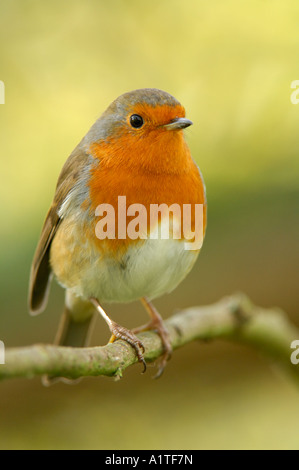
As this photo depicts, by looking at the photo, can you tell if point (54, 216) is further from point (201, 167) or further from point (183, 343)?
point (201, 167)

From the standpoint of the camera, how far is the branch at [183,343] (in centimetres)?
162

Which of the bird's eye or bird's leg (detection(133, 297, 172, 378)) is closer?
the bird's eye

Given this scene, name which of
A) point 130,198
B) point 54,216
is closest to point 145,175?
point 130,198

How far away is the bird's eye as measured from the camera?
10.5 ft

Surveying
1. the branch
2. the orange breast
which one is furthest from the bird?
the branch

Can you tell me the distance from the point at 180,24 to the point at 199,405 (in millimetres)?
3660

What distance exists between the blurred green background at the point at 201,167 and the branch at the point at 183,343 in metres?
0.82

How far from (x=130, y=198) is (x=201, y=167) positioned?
225cm

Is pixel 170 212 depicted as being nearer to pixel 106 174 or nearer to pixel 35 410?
pixel 106 174

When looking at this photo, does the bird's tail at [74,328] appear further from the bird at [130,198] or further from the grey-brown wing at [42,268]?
the bird at [130,198]

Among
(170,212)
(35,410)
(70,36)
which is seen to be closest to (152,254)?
(170,212)

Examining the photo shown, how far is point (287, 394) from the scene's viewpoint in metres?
5.24

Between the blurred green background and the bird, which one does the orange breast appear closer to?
the bird

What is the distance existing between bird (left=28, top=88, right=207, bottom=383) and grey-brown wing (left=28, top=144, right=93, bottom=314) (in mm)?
12
